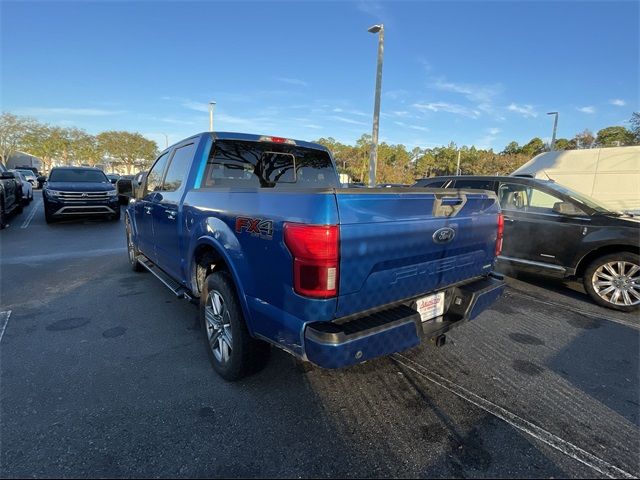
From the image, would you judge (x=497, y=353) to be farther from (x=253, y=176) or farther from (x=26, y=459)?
(x=26, y=459)

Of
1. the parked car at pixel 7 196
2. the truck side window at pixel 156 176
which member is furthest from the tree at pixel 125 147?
the truck side window at pixel 156 176

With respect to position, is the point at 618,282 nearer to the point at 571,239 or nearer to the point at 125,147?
the point at 571,239

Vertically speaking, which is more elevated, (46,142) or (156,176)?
(46,142)

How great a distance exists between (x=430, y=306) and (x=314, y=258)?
1183 mm

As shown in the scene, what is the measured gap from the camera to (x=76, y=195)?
36.1 ft

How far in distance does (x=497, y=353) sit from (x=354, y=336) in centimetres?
209

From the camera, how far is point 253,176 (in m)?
3.74

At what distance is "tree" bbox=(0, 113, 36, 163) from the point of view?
176ft

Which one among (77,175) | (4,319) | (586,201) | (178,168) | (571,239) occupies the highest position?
(178,168)

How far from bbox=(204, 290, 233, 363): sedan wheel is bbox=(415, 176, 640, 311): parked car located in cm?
460

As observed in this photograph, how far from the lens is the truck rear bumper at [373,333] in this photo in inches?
78.3

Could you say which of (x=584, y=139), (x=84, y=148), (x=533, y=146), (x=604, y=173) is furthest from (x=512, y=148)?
(x=84, y=148)

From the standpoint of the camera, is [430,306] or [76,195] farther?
[76,195]

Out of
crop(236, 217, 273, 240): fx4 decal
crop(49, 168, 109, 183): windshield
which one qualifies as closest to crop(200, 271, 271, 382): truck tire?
crop(236, 217, 273, 240): fx4 decal
